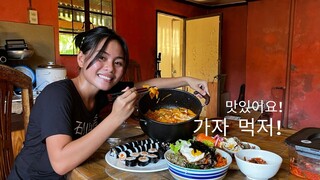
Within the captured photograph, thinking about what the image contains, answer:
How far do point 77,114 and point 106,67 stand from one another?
22 centimetres

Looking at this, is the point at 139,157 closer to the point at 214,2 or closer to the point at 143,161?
the point at 143,161

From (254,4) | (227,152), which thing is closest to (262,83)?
(254,4)

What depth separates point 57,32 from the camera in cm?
263

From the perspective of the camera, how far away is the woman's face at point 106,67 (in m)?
0.95

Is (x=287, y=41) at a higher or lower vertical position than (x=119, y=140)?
higher

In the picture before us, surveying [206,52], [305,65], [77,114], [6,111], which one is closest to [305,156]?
[77,114]

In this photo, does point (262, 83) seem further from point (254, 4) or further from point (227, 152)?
point (227, 152)

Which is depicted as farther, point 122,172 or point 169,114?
point 169,114

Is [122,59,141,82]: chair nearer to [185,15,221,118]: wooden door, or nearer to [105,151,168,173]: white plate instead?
[105,151,168,173]: white plate

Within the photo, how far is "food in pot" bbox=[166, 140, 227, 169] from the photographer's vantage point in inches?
27.5

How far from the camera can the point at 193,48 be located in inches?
181

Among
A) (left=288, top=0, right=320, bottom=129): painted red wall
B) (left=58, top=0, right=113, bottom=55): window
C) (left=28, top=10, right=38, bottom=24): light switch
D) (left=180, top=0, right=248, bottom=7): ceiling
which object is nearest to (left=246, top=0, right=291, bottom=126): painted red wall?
(left=288, top=0, right=320, bottom=129): painted red wall

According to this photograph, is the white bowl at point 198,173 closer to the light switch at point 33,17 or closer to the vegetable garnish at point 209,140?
the vegetable garnish at point 209,140

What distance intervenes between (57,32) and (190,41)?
2.59 m
